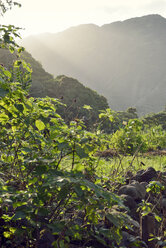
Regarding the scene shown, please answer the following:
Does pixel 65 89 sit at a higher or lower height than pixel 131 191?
higher

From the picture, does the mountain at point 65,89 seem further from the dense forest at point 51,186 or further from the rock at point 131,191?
the dense forest at point 51,186

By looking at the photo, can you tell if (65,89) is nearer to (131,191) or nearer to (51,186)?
(131,191)

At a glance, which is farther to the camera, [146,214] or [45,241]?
[146,214]

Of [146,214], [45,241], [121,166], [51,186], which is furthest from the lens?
[121,166]

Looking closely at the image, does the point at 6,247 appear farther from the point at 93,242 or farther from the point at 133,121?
the point at 133,121

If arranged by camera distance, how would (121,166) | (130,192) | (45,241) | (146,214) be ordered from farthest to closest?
(121,166) → (130,192) → (146,214) → (45,241)

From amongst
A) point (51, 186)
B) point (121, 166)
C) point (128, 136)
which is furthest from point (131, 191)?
point (51, 186)

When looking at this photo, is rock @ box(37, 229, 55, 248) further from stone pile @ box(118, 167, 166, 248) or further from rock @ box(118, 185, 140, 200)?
rock @ box(118, 185, 140, 200)

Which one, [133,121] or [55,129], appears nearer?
[55,129]

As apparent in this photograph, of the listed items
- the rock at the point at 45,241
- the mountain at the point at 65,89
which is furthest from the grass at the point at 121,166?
the mountain at the point at 65,89

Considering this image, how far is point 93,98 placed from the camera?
24.7 metres

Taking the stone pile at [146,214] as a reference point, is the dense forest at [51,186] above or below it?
above

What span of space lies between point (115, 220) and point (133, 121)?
2.00 metres

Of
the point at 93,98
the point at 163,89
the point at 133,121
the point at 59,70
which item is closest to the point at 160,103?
the point at 163,89
